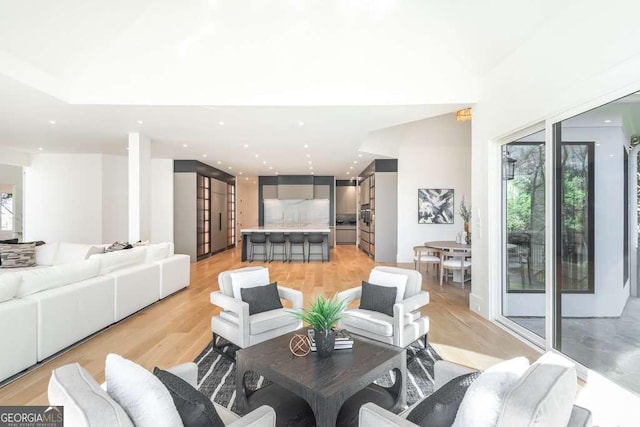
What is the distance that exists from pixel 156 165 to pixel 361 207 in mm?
7031

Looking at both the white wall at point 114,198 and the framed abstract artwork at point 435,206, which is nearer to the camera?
the white wall at point 114,198

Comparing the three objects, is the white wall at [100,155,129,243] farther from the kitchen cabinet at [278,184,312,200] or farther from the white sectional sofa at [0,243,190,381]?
the kitchen cabinet at [278,184,312,200]

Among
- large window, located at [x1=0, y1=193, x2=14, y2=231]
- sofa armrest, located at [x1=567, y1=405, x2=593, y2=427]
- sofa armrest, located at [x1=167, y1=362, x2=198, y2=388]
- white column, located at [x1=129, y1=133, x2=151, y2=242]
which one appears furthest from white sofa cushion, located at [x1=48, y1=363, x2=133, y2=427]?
large window, located at [x1=0, y1=193, x2=14, y2=231]

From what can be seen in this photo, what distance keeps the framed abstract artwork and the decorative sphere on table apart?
714 cm

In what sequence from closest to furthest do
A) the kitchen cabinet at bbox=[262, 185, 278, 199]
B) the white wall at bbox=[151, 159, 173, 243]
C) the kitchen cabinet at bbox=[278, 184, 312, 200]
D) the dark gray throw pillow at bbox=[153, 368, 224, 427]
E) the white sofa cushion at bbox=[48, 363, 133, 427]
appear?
the white sofa cushion at bbox=[48, 363, 133, 427] → the dark gray throw pillow at bbox=[153, 368, 224, 427] → the white wall at bbox=[151, 159, 173, 243] → the kitchen cabinet at bbox=[278, 184, 312, 200] → the kitchen cabinet at bbox=[262, 185, 278, 199]

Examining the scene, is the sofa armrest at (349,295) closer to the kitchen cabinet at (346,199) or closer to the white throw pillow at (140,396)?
the white throw pillow at (140,396)

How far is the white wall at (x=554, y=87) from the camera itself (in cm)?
238

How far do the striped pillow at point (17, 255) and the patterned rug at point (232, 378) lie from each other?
443 cm

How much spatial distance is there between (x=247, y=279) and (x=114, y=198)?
746 cm

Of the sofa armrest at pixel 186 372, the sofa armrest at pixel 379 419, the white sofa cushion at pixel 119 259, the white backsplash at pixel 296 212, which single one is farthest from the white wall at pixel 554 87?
the white backsplash at pixel 296 212

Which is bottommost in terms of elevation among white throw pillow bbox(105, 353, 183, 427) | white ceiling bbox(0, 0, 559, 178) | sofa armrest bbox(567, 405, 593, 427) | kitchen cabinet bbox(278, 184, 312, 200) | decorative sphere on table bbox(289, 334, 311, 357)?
decorative sphere on table bbox(289, 334, 311, 357)

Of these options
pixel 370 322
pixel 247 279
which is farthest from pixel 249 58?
pixel 370 322

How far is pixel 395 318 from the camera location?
116 inches

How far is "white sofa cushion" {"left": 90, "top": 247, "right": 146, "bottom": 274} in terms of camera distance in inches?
156
